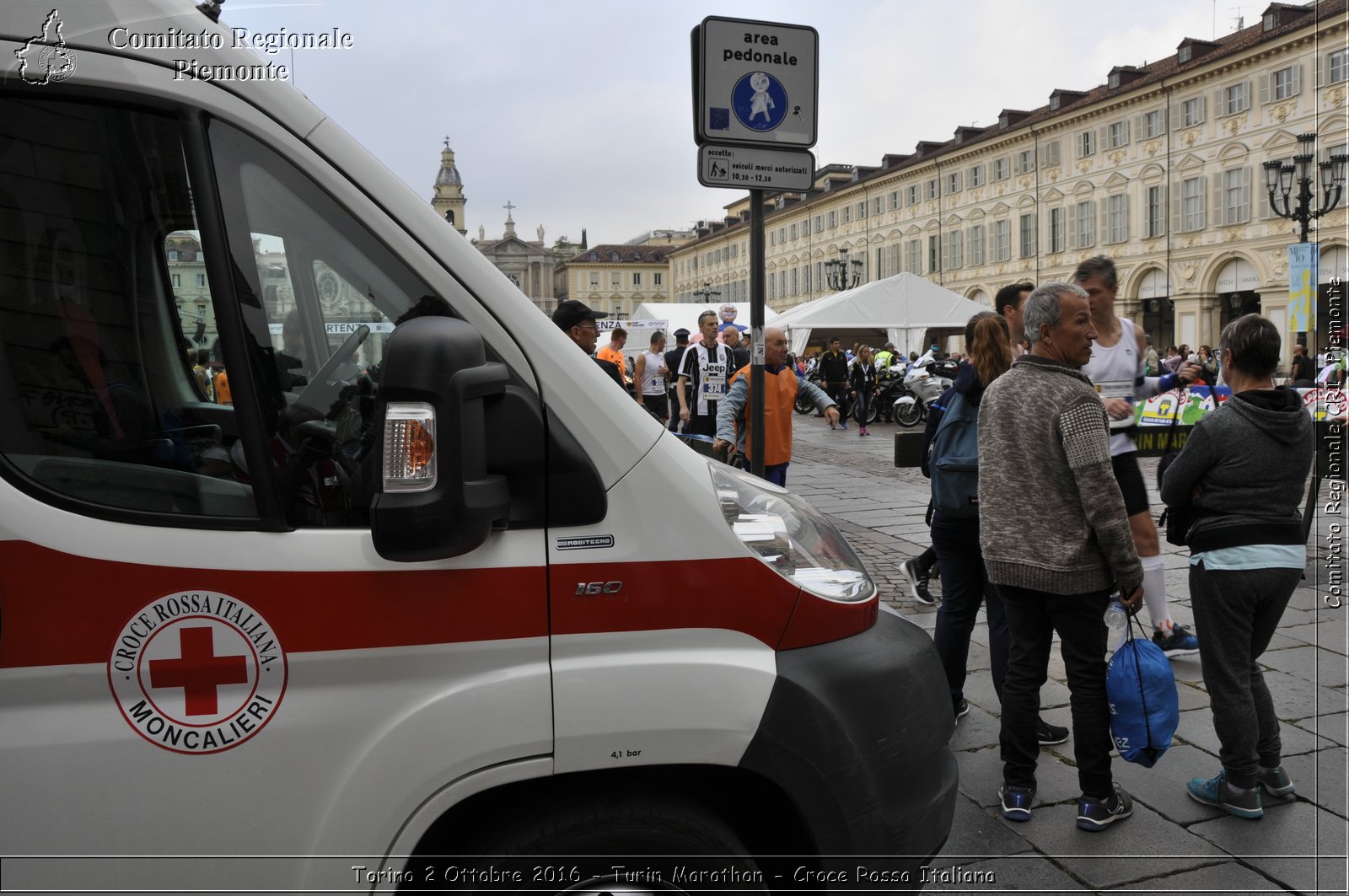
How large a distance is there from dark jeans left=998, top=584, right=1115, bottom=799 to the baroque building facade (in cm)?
3059

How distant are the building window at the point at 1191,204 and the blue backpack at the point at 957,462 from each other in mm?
45567

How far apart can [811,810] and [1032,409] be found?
1.64 meters

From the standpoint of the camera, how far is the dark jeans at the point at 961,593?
3.90 meters

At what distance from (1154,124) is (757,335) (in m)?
48.8

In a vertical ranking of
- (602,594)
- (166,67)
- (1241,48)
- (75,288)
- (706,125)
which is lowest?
(602,594)

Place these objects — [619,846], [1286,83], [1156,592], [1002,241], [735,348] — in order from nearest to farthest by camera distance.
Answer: [619,846]
[1156,592]
[735,348]
[1286,83]
[1002,241]

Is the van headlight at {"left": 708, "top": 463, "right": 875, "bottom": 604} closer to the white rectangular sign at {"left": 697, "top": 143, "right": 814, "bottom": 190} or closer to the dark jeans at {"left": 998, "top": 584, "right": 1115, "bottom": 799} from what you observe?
the dark jeans at {"left": 998, "top": 584, "right": 1115, "bottom": 799}

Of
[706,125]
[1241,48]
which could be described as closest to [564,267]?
[1241,48]

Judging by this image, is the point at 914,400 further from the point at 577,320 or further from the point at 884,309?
the point at 577,320

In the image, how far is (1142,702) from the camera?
3.19 metres

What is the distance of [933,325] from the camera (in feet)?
76.3

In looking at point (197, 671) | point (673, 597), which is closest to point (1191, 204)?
point (673, 597)

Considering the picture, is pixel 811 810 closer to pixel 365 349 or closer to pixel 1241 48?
pixel 365 349

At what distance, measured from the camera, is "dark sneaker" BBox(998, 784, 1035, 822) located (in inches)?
130
